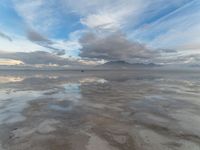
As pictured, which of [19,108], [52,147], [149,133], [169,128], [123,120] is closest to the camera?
[52,147]

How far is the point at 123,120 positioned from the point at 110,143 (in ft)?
11.0

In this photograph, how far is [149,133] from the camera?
8.65 meters

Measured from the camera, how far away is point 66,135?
27.2 feet

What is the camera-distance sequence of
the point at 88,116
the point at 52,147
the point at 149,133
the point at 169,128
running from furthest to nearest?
the point at 88,116, the point at 169,128, the point at 149,133, the point at 52,147

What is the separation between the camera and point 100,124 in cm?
997

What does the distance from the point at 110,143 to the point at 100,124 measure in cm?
252

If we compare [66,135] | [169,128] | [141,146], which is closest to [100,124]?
[66,135]

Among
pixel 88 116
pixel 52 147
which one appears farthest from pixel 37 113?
pixel 52 147

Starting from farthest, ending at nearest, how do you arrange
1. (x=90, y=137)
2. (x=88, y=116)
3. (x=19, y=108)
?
(x=19, y=108), (x=88, y=116), (x=90, y=137)

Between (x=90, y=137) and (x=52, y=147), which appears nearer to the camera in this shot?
(x=52, y=147)

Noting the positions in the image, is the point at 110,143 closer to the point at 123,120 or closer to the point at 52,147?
the point at 52,147

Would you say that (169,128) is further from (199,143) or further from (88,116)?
(88,116)

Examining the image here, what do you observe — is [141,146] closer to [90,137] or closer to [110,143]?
[110,143]

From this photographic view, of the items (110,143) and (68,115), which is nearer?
(110,143)
